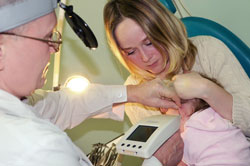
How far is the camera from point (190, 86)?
1.35 meters

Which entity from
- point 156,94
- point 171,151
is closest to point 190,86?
point 156,94

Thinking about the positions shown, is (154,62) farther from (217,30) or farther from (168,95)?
(217,30)

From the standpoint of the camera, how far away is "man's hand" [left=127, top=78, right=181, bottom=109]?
→ 1.43 meters

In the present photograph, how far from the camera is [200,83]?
1.34 m

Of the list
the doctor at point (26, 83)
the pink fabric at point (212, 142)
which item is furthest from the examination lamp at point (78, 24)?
the pink fabric at point (212, 142)

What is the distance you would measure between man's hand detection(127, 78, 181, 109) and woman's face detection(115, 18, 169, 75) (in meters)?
0.16

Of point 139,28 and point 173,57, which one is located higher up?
point 139,28

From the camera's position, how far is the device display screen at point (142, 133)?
1179 millimetres

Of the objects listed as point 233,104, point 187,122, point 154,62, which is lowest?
point 187,122

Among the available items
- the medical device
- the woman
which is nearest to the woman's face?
the woman

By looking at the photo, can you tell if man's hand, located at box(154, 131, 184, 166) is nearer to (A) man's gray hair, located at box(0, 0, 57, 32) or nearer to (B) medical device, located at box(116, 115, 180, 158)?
(B) medical device, located at box(116, 115, 180, 158)

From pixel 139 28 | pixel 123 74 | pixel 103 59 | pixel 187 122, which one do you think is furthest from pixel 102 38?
pixel 187 122

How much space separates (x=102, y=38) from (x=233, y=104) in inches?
38.8

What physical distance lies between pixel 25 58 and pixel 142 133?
0.54 meters
